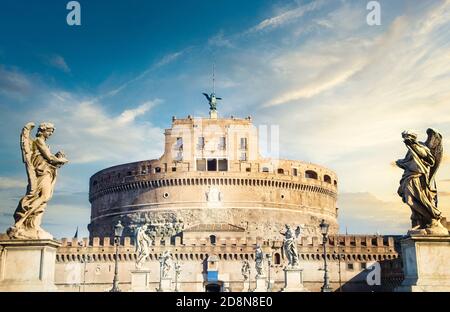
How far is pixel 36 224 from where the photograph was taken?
761cm

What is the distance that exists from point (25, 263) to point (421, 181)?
5950 millimetres

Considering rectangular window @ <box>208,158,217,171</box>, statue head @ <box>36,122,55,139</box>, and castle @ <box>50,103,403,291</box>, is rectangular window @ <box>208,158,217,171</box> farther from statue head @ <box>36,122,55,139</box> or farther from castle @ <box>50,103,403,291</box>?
statue head @ <box>36,122,55,139</box>

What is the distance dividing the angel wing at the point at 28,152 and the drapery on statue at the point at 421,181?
561cm

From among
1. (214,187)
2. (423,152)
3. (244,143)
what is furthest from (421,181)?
(244,143)

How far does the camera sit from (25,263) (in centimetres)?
729

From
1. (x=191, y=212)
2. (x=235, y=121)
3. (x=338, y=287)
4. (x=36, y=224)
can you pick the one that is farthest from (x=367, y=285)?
(x=36, y=224)

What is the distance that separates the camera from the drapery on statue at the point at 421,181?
24.8ft

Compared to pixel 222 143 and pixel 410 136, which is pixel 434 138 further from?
pixel 222 143

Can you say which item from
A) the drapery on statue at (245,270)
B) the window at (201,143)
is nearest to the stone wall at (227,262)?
the drapery on statue at (245,270)

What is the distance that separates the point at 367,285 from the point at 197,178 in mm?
23895

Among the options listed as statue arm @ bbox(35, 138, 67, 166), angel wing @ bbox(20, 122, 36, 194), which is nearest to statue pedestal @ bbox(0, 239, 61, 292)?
angel wing @ bbox(20, 122, 36, 194)

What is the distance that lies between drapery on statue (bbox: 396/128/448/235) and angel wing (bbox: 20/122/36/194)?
5.61 m

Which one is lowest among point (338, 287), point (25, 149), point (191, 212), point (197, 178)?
point (338, 287)
